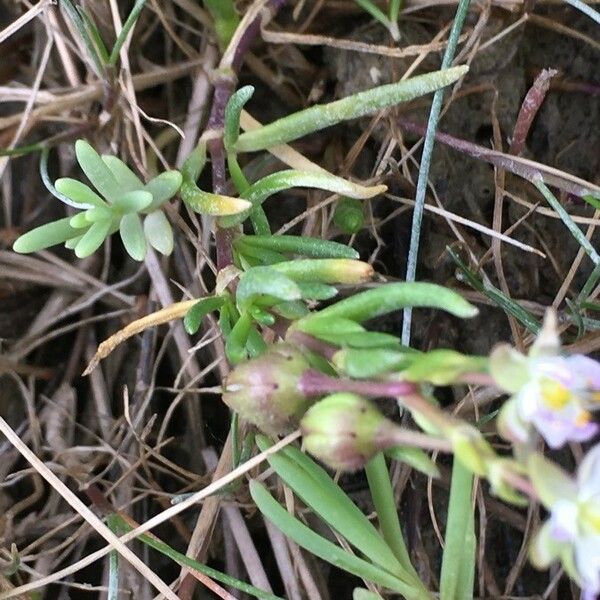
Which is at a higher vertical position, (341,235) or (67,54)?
(67,54)

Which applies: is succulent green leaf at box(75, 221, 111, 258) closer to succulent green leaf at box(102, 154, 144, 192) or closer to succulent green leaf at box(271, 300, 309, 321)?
succulent green leaf at box(102, 154, 144, 192)

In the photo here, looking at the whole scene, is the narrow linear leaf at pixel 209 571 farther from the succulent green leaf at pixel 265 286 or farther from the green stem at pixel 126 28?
the green stem at pixel 126 28

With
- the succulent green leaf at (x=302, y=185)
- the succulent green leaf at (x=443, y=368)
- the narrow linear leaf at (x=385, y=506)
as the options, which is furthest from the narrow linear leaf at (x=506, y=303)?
the succulent green leaf at (x=443, y=368)

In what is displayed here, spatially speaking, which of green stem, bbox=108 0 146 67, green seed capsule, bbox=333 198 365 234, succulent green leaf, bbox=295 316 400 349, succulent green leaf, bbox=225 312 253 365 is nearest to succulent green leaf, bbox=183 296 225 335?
succulent green leaf, bbox=225 312 253 365

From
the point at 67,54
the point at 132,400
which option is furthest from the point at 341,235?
the point at 67,54

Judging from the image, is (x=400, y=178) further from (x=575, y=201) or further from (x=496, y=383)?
(x=496, y=383)

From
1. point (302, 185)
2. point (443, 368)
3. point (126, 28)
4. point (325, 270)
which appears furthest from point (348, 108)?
point (443, 368)

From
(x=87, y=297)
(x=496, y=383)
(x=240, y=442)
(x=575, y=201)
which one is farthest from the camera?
(x=87, y=297)
